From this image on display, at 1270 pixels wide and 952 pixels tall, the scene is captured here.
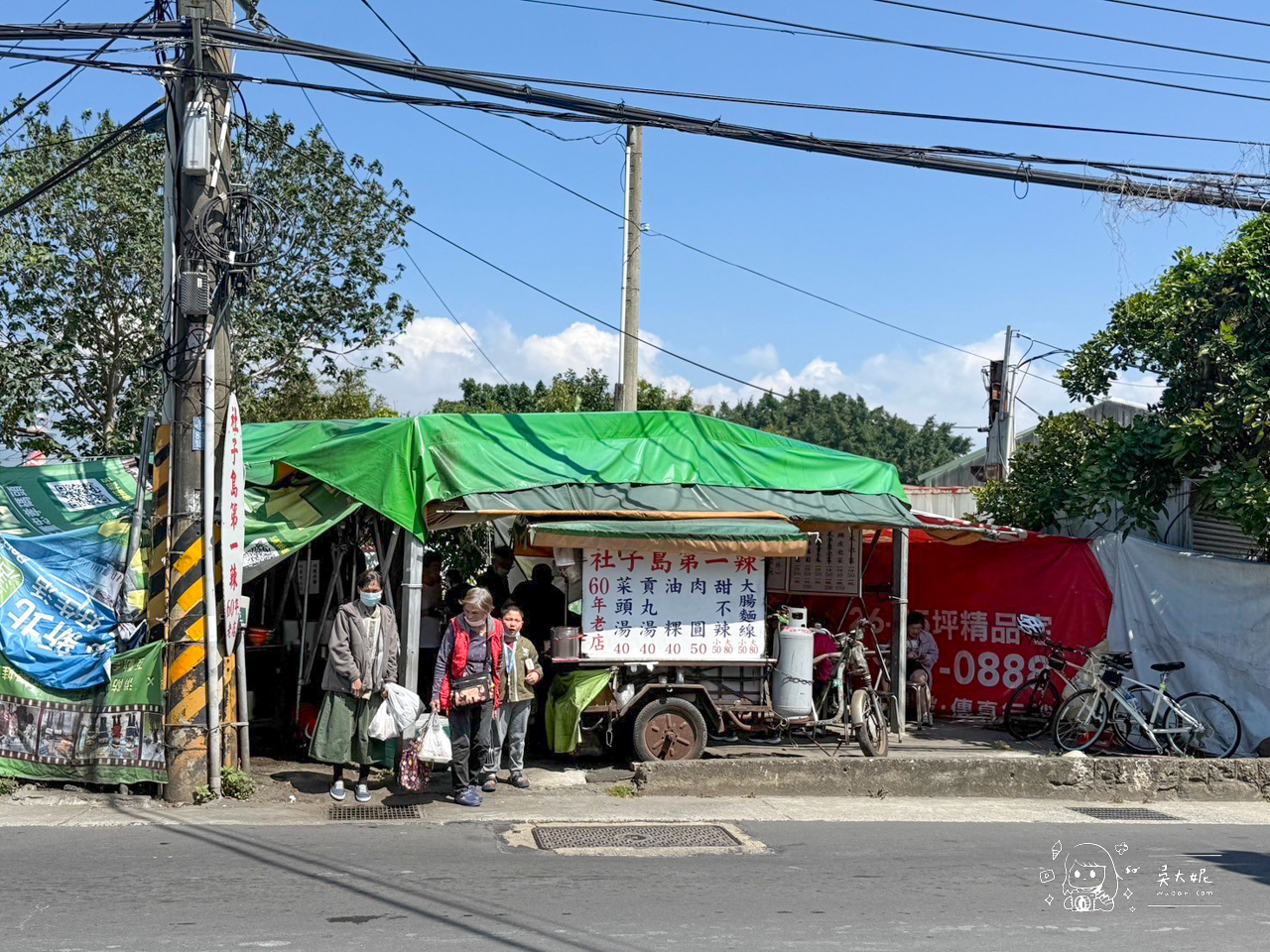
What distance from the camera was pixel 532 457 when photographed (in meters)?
10.7

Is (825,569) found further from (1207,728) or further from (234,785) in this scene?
(234,785)

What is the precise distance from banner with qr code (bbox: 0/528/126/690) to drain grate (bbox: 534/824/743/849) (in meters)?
3.88

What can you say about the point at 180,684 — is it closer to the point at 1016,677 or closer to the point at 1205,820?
the point at 1205,820

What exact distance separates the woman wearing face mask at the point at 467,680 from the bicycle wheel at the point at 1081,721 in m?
6.35

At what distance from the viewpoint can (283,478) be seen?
10438mm

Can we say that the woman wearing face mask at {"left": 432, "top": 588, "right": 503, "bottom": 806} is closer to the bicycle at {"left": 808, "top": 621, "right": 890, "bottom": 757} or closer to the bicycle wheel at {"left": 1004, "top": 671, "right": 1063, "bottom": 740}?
the bicycle at {"left": 808, "top": 621, "right": 890, "bottom": 757}

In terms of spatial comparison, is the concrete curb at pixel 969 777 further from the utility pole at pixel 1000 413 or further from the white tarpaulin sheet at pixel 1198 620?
the utility pole at pixel 1000 413

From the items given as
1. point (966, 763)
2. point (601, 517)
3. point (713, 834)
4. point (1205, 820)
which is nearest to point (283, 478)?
point (601, 517)

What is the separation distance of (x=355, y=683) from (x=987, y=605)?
8.36 metres

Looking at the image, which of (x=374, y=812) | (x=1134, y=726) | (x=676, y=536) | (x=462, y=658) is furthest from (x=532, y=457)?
(x=1134, y=726)

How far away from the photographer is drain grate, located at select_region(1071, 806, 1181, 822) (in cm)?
984

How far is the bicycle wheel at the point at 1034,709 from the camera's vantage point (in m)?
13.2

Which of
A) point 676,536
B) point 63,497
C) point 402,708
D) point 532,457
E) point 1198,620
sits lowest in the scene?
point 402,708

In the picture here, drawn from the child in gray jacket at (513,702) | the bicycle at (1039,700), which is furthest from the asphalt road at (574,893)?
the bicycle at (1039,700)
